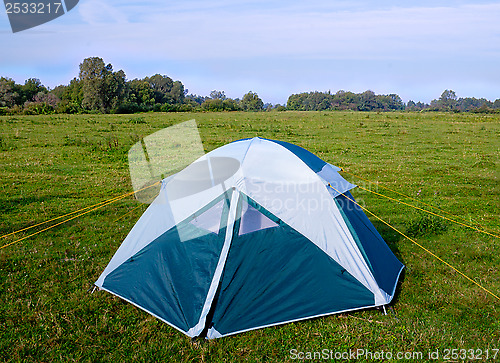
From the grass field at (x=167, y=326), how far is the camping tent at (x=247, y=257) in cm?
22

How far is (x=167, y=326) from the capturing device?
16.3ft

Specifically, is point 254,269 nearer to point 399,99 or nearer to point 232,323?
point 232,323

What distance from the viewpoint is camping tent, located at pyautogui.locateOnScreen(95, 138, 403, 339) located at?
4938mm

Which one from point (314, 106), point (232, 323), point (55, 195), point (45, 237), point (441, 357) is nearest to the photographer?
point (441, 357)

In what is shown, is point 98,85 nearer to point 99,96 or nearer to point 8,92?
point 99,96

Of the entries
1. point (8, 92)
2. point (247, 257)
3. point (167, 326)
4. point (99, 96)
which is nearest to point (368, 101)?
point (99, 96)

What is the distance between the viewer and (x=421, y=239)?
25.8 feet

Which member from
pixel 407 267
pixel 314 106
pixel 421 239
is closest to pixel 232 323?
pixel 407 267

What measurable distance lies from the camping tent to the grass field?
0.73 feet

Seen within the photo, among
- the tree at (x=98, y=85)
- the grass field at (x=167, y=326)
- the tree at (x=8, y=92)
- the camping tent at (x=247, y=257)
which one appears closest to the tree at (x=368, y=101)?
the tree at (x=98, y=85)

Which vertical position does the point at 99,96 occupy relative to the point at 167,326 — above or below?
above

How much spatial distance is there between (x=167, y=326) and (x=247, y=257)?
1.37 metres

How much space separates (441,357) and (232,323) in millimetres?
2512

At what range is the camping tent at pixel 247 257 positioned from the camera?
16.2 ft
